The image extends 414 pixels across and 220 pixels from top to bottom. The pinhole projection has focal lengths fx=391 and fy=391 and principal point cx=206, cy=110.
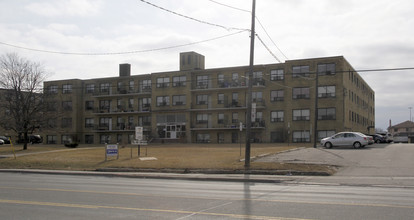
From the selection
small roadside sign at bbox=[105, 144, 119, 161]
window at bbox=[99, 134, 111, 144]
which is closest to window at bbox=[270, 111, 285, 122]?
window at bbox=[99, 134, 111, 144]

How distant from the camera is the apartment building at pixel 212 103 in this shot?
5344 cm

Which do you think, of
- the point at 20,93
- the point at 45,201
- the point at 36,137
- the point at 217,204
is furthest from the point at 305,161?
Answer: the point at 36,137

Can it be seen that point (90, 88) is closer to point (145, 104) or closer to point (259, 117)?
point (145, 104)

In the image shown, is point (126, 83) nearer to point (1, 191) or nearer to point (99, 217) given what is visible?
point (1, 191)

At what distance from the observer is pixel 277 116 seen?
56344 mm

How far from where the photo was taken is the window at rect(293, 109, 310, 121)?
54.4m

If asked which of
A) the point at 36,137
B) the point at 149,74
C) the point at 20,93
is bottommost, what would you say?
the point at 36,137

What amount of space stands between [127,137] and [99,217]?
60.2 meters

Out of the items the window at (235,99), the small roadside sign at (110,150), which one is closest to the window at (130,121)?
the window at (235,99)

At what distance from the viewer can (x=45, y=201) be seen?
10.9m

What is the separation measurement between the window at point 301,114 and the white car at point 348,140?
61.7 feet

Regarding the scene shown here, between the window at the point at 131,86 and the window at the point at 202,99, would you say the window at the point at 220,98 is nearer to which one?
the window at the point at 202,99

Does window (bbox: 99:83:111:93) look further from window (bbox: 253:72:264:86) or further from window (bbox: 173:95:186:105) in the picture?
window (bbox: 253:72:264:86)

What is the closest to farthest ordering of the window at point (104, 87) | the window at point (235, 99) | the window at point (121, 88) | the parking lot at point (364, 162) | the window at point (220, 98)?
the parking lot at point (364, 162), the window at point (235, 99), the window at point (220, 98), the window at point (121, 88), the window at point (104, 87)
